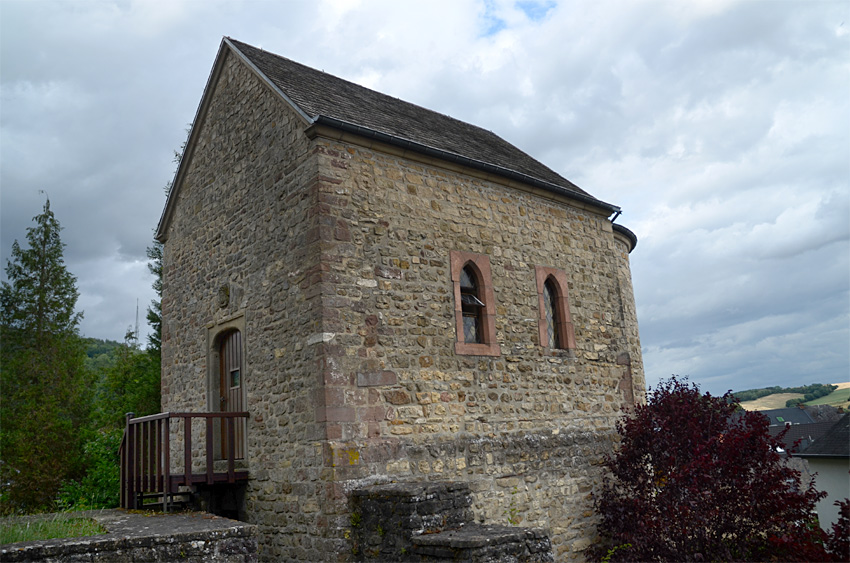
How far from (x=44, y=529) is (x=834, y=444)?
24.9 m

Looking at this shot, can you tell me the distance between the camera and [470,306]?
1020 cm

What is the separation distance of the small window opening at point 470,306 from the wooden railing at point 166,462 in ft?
12.0

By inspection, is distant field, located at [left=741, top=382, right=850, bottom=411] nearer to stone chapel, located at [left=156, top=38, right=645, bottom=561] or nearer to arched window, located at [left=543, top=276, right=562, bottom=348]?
arched window, located at [left=543, top=276, right=562, bottom=348]

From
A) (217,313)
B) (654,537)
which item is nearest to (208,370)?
(217,313)

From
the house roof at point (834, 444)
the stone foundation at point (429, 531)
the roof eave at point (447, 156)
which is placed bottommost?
the house roof at point (834, 444)

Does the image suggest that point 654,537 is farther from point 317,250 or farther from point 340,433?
point 317,250

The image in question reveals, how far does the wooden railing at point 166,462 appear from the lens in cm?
862

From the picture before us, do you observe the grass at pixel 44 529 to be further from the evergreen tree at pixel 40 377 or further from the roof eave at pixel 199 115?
the evergreen tree at pixel 40 377

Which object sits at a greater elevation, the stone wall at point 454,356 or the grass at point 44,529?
the stone wall at point 454,356

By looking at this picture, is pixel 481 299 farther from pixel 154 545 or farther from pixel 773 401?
pixel 773 401

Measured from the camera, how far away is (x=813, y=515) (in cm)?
920

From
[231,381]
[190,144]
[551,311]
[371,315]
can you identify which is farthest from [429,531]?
[190,144]

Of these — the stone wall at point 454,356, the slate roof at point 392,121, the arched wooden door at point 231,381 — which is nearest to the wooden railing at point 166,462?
the arched wooden door at point 231,381

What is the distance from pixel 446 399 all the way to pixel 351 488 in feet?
6.53
